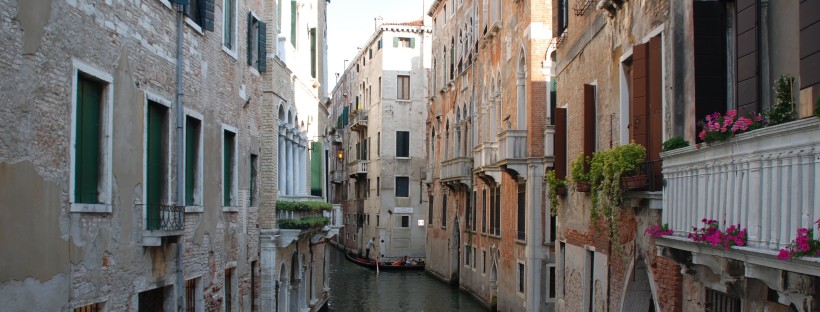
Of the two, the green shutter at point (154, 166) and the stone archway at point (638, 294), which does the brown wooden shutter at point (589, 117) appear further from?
the green shutter at point (154, 166)

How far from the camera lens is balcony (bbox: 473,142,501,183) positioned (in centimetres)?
2402

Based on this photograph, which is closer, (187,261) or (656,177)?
(656,177)

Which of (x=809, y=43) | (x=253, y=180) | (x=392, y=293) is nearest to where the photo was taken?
(x=809, y=43)

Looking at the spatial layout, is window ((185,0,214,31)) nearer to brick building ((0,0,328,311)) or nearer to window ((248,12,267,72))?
brick building ((0,0,328,311))

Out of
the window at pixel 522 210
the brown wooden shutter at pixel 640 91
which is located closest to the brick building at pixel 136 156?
the brown wooden shutter at pixel 640 91

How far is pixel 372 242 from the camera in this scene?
45.6 meters

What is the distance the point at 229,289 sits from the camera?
1430 centimetres

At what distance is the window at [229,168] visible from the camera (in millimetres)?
14086

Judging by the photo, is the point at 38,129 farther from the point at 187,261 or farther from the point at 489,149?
the point at 489,149

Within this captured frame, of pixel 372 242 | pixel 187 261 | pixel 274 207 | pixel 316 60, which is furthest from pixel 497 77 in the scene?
pixel 372 242

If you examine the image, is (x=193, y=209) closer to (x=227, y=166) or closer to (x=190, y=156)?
(x=190, y=156)

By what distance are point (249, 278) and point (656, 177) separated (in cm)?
873

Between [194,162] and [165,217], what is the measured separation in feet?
5.98

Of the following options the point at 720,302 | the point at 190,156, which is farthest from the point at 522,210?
the point at 720,302
